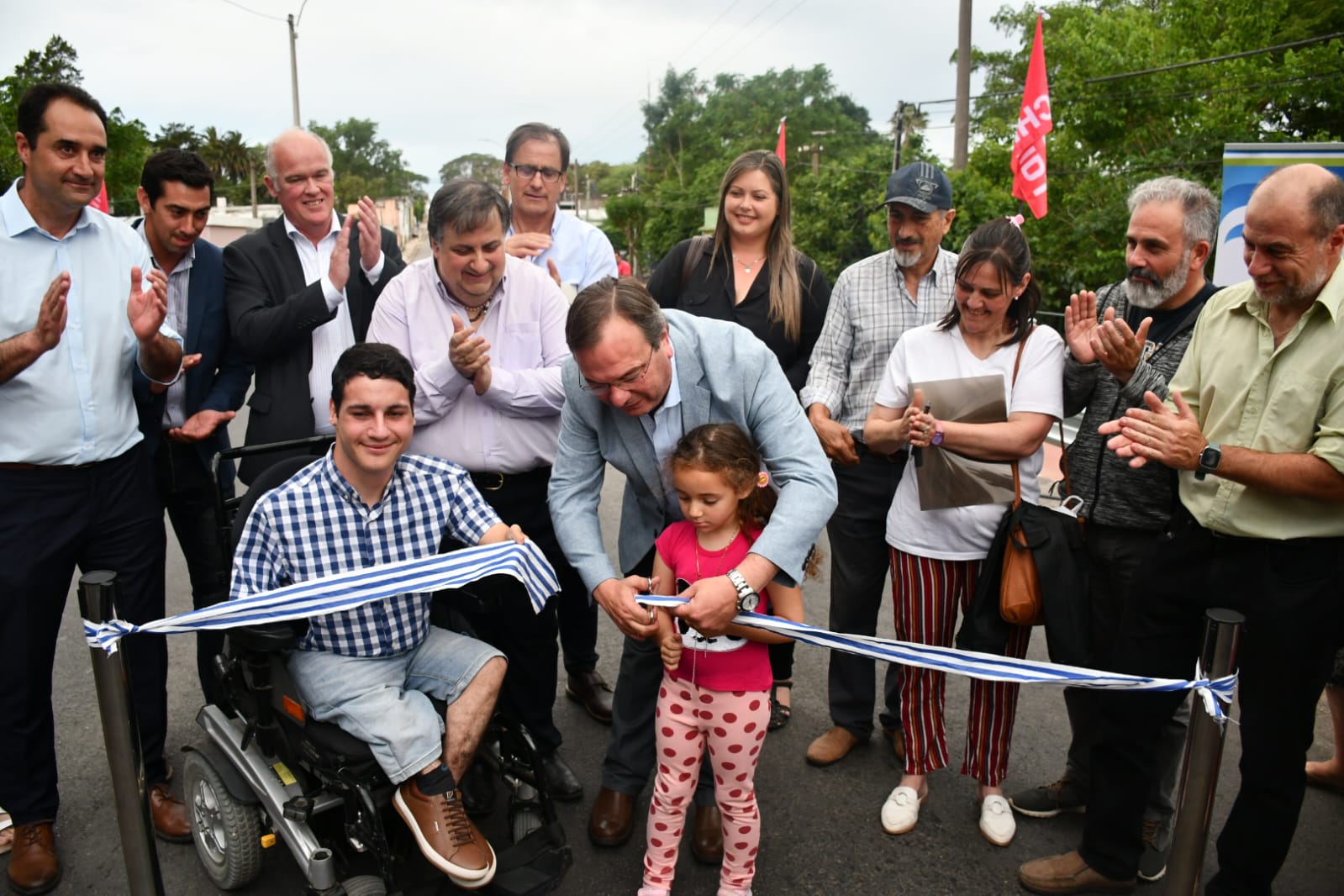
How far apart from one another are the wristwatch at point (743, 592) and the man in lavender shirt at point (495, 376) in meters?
0.82

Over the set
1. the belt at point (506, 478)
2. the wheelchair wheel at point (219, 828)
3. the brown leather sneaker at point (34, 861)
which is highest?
the belt at point (506, 478)

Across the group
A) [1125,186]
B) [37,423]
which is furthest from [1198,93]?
[37,423]

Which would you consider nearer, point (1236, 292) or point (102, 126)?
point (1236, 292)

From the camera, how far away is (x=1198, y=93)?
51.9 ft

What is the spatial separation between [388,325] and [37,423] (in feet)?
3.67

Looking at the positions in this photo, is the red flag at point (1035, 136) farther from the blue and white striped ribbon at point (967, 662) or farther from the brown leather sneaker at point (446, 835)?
the brown leather sneaker at point (446, 835)

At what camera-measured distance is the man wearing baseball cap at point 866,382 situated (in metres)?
3.71

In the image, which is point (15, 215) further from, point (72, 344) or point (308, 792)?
point (308, 792)

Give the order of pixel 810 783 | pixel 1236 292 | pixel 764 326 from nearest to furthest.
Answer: pixel 1236 292, pixel 810 783, pixel 764 326

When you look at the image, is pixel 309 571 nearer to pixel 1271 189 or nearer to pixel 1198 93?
pixel 1271 189

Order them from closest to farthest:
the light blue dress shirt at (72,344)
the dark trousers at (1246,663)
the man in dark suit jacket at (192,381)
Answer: the dark trousers at (1246,663)
the light blue dress shirt at (72,344)
the man in dark suit jacket at (192,381)

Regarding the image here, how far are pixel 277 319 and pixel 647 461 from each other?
1.56m

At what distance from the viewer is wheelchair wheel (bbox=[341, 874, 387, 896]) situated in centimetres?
262

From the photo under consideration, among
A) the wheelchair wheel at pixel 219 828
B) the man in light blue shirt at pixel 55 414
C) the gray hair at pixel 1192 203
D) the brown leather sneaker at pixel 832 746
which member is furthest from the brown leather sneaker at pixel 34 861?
the gray hair at pixel 1192 203
